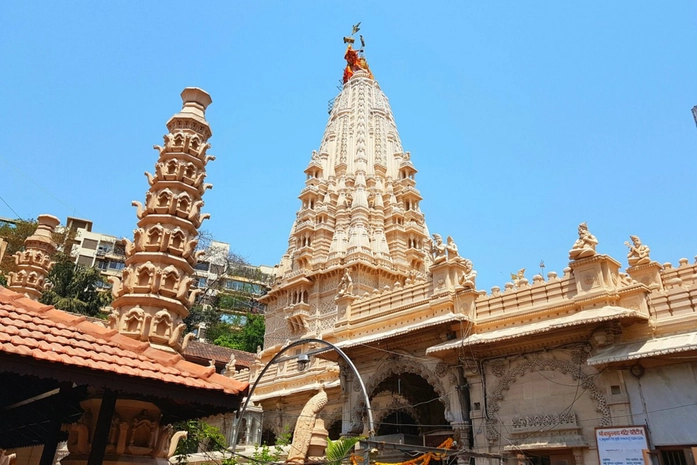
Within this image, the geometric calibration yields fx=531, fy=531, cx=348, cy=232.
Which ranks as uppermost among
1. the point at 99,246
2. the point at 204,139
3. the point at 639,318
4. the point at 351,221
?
the point at 99,246

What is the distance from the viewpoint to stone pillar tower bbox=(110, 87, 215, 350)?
10984 millimetres

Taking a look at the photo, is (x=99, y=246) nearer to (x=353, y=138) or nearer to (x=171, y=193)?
(x=353, y=138)

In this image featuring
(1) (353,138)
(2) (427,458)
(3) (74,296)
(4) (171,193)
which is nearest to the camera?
(4) (171,193)

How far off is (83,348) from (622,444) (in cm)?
1209

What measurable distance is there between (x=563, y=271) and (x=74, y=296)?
40.4 m

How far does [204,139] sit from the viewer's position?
1358 centimetres

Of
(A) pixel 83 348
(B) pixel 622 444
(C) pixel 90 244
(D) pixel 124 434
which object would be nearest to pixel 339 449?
(D) pixel 124 434

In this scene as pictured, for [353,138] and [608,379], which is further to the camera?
[353,138]

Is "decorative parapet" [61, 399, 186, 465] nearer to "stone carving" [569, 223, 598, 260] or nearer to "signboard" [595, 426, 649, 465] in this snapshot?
"signboard" [595, 426, 649, 465]

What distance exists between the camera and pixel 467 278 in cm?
1747

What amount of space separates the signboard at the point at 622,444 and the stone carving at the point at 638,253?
5.65m

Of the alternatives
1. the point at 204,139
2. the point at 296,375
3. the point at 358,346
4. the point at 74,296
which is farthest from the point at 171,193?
the point at 74,296

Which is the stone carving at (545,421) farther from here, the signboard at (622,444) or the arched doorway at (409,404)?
the arched doorway at (409,404)

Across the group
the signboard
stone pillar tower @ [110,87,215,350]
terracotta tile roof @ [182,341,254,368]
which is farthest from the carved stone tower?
the signboard
